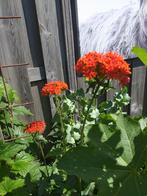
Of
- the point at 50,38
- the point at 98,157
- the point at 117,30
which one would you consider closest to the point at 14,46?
the point at 50,38

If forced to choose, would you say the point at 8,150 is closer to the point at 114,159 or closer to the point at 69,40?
the point at 114,159

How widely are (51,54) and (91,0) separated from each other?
70 cm

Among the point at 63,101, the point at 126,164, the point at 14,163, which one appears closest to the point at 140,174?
the point at 126,164

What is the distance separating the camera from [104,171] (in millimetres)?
1311

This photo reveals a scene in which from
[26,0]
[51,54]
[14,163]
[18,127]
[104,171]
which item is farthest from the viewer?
[51,54]

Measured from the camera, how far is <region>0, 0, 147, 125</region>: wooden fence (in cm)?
263

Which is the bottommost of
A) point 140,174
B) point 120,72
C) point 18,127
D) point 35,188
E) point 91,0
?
point 35,188

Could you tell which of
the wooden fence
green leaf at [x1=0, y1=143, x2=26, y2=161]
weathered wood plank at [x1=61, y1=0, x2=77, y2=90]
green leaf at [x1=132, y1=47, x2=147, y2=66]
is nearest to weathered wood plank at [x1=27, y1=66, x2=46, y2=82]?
the wooden fence

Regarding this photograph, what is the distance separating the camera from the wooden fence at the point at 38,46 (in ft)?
8.63

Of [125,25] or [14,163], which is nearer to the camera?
[14,163]

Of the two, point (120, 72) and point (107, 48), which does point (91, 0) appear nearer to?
point (107, 48)

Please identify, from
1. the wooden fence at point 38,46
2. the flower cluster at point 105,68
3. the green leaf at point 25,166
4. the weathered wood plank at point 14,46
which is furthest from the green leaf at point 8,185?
the weathered wood plank at point 14,46

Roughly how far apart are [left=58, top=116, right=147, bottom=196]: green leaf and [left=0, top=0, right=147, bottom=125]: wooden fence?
141cm

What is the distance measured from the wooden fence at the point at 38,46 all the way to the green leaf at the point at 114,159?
1.41 metres
